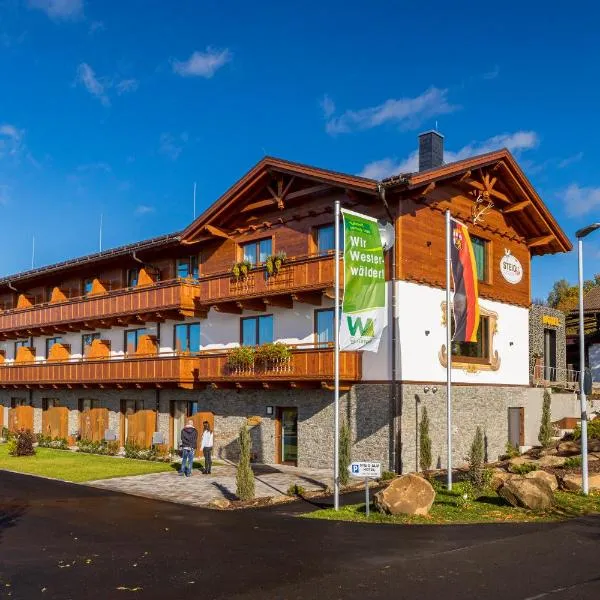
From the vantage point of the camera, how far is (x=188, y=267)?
3338 cm

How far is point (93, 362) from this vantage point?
35406 millimetres

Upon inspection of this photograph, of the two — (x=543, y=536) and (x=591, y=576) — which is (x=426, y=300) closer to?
(x=543, y=536)

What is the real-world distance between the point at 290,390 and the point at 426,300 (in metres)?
6.04

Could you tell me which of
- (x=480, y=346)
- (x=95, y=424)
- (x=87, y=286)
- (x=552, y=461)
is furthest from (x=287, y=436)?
(x=87, y=286)

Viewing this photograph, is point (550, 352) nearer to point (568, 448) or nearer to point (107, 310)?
point (568, 448)

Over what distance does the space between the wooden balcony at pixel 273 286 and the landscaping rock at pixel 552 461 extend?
350 inches

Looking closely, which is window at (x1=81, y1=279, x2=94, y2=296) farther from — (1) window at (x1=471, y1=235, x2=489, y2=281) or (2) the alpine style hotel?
(1) window at (x1=471, y1=235, x2=489, y2=281)

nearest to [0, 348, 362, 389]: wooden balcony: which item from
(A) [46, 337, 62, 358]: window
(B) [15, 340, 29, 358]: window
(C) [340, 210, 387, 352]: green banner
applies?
(A) [46, 337, 62, 358]: window

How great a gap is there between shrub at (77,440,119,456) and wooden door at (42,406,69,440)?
99.8 inches

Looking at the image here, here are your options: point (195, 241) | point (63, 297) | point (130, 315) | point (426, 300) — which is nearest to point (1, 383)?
point (63, 297)

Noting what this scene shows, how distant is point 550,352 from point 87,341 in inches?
1018

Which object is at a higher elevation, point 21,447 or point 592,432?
point 592,432

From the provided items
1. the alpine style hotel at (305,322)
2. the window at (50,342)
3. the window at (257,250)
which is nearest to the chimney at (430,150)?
the alpine style hotel at (305,322)

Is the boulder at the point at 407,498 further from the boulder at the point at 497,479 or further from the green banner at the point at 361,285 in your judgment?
the green banner at the point at 361,285
